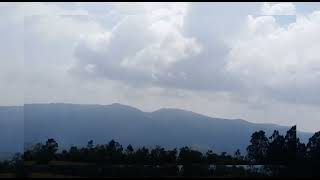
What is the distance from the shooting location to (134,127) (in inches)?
494

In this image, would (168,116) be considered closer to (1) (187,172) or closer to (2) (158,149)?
(2) (158,149)

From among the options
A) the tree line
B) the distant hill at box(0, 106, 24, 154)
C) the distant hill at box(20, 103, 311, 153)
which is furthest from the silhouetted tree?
the distant hill at box(0, 106, 24, 154)

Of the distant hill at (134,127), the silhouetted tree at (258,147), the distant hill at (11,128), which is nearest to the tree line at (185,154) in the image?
the silhouetted tree at (258,147)

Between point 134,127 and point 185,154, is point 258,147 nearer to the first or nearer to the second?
point 185,154

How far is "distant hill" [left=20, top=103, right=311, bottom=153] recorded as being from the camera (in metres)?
9.66

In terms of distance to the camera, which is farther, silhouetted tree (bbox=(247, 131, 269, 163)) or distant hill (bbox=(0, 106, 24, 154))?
silhouetted tree (bbox=(247, 131, 269, 163))

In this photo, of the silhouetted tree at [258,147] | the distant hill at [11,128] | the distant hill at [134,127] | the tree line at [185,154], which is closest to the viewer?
the tree line at [185,154]

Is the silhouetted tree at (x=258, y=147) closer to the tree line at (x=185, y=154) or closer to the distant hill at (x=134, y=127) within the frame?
the tree line at (x=185, y=154)

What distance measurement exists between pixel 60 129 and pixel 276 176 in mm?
5684

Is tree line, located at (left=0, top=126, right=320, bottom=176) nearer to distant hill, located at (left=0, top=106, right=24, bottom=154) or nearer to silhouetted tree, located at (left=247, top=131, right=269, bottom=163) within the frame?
silhouetted tree, located at (left=247, top=131, right=269, bottom=163)

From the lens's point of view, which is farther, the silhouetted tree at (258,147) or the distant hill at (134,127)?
the distant hill at (134,127)

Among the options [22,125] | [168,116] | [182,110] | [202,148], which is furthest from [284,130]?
[22,125]

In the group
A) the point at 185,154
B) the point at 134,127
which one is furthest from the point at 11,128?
the point at 134,127

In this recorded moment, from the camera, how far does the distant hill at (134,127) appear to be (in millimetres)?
9664
